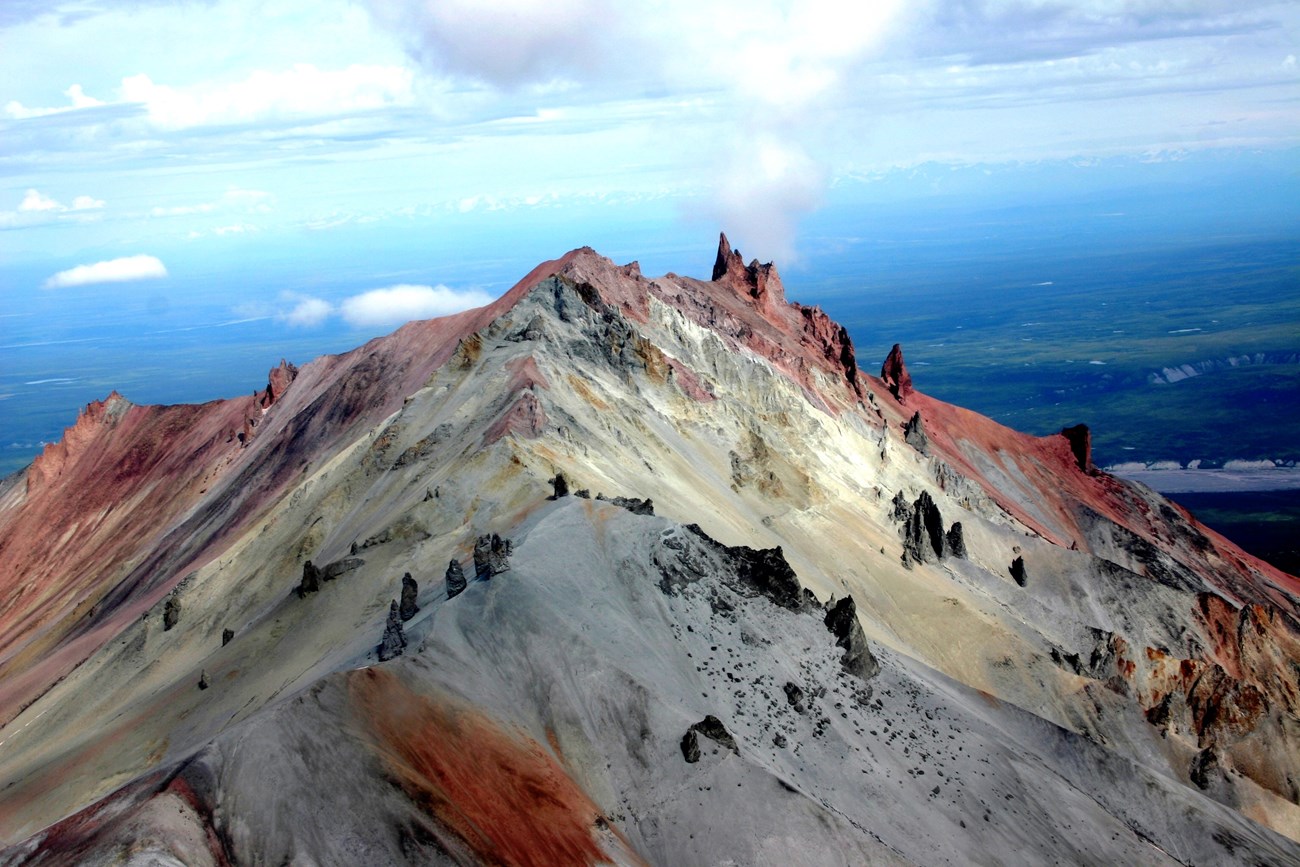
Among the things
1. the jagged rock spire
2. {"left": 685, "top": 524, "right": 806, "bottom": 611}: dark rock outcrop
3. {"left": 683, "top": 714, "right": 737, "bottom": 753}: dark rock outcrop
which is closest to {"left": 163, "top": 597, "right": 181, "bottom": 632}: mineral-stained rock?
{"left": 685, "top": 524, "right": 806, "bottom": 611}: dark rock outcrop

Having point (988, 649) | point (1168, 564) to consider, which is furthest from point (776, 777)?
point (1168, 564)

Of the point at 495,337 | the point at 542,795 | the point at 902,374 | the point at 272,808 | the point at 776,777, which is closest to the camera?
the point at 272,808

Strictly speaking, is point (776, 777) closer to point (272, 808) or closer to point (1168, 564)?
point (272, 808)

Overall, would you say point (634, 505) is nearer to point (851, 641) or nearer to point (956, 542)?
point (851, 641)

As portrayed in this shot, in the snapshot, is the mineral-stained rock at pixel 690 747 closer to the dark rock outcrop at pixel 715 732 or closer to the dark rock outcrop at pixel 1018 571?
the dark rock outcrop at pixel 715 732

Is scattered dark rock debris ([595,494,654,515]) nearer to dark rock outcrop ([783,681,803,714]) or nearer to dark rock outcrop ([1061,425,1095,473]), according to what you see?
dark rock outcrop ([783,681,803,714])
